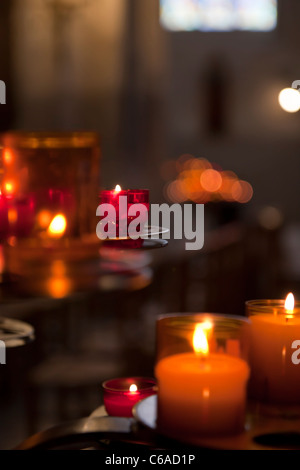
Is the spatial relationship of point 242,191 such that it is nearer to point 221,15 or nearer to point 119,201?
point 221,15

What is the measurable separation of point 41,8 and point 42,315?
4065 millimetres

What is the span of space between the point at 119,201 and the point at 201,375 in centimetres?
27

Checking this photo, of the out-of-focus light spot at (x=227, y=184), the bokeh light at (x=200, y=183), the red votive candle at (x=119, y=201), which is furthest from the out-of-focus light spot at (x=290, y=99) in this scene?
the out-of-focus light spot at (x=227, y=184)

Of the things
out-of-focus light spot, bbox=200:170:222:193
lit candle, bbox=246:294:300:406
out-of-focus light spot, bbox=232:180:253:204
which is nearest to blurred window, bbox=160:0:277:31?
out-of-focus light spot, bbox=232:180:253:204

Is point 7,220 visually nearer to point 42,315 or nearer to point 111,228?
point 111,228

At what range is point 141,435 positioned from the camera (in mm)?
612

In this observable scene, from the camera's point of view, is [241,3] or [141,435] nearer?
[141,435]

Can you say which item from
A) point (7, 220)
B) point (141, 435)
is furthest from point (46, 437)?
point (7, 220)

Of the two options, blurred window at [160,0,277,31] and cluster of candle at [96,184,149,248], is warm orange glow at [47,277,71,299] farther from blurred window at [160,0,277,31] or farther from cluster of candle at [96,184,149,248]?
blurred window at [160,0,277,31]

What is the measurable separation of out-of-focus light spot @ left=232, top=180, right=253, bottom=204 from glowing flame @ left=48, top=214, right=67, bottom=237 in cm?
1294

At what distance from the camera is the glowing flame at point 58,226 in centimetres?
72

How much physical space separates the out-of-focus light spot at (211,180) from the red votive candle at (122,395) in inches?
447

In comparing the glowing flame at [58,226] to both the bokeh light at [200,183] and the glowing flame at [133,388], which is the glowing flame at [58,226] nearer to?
the glowing flame at [133,388]

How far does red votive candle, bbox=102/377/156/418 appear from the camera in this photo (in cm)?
78
